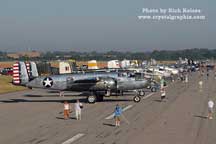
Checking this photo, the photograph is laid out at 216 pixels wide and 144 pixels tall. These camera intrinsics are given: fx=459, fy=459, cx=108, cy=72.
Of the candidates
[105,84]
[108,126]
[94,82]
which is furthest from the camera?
[94,82]

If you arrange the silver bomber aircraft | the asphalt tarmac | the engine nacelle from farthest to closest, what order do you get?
1. the silver bomber aircraft
2. the engine nacelle
3. the asphalt tarmac

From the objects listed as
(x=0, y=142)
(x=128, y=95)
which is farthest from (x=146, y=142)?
(x=128, y=95)

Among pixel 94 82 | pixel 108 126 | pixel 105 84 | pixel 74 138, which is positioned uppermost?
pixel 94 82

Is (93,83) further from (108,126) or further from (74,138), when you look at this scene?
(74,138)

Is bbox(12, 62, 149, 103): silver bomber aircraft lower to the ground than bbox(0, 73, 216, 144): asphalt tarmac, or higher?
higher

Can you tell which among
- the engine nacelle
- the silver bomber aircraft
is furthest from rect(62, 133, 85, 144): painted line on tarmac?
the silver bomber aircraft

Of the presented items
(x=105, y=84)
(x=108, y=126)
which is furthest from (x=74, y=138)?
(x=105, y=84)

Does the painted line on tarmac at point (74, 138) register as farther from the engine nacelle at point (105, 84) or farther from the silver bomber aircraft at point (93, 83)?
the silver bomber aircraft at point (93, 83)

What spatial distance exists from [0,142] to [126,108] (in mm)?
15713

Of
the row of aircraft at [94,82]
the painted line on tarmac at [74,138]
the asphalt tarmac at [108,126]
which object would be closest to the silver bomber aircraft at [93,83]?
the row of aircraft at [94,82]

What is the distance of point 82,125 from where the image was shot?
84.1 feet

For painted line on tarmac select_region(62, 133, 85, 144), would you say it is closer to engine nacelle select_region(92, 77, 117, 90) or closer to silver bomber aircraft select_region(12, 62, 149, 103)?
engine nacelle select_region(92, 77, 117, 90)

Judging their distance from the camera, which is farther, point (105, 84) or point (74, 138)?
point (105, 84)

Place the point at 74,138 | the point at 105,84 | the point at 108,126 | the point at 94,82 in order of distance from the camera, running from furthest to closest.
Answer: the point at 94,82
the point at 105,84
the point at 108,126
the point at 74,138
